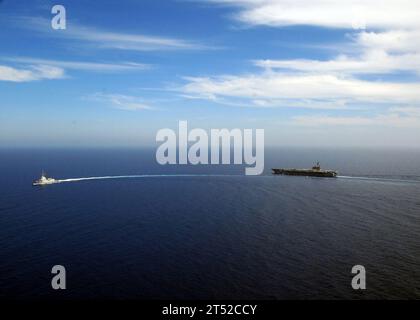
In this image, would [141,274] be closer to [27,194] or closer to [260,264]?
[260,264]

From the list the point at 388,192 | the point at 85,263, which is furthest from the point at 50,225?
the point at 388,192

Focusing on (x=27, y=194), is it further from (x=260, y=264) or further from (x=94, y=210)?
(x=260, y=264)

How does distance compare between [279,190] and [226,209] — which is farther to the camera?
[279,190]

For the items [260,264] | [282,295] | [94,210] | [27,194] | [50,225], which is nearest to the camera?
[282,295]

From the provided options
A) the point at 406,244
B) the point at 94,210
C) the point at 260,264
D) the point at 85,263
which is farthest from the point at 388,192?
the point at 85,263

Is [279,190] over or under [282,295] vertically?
over
